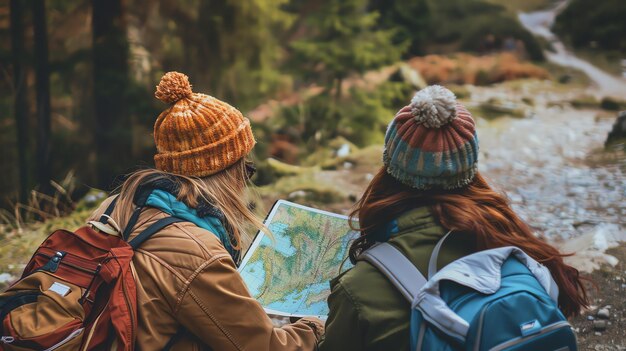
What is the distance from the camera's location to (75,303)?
219 cm

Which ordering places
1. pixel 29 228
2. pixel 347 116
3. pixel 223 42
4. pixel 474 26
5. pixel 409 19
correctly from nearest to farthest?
pixel 29 228 → pixel 223 42 → pixel 347 116 → pixel 409 19 → pixel 474 26

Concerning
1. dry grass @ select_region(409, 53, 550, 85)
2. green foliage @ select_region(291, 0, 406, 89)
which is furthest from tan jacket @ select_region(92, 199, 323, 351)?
dry grass @ select_region(409, 53, 550, 85)

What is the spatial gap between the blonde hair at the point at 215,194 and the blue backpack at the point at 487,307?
32.7 inches

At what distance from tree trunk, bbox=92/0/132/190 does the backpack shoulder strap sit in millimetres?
6734

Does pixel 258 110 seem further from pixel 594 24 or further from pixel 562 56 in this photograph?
pixel 594 24

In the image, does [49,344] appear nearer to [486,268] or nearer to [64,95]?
[486,268]

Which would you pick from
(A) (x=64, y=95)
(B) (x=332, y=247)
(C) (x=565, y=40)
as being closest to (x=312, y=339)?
(B) (x=332, y=247)

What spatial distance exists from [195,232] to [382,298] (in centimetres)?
74

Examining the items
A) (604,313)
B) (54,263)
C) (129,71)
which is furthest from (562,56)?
(54,263)

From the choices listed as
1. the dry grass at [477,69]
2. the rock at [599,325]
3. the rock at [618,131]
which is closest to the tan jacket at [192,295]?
the rock at [599,325]

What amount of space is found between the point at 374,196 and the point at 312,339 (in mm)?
699

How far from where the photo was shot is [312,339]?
104 inches

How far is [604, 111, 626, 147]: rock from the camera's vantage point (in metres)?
7.71

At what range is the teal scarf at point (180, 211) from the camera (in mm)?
2440
